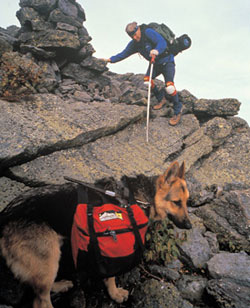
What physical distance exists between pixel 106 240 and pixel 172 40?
8098mm

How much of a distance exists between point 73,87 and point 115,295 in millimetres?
7374

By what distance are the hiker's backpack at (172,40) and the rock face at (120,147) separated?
2137mm

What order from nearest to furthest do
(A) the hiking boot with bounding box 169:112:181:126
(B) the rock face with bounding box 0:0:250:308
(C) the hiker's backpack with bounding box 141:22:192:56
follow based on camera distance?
(B) the rock face with bounding box 0:0:250:308 → (C) the hiker's backpack with bounding box 141:22:192:56 → (A) the hiking boot with bounding box 169:112:181:126

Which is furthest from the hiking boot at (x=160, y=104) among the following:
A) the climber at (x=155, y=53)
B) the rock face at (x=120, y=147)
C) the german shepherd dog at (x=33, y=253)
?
the german shepherd dog at (x=33, y=253)

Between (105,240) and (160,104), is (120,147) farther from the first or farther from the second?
(105,240)

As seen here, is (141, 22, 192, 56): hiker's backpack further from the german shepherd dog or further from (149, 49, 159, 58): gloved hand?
the german shepherd dog

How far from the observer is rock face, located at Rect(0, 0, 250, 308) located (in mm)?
3596

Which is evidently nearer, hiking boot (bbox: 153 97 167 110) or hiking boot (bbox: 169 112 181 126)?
hiking boot (bbox: 169 112 181 126)

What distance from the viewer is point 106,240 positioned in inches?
109

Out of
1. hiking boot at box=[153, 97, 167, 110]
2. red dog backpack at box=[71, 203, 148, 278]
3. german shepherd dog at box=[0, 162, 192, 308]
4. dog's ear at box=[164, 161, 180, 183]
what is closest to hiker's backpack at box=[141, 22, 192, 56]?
hiking boot at box=[153, 97, 167, 110]

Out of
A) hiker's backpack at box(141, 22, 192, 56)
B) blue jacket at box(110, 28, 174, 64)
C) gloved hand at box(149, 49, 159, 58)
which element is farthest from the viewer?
hiker's backpack at box(141, 22, 192, 56)

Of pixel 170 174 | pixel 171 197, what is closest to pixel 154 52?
pixel 170 174

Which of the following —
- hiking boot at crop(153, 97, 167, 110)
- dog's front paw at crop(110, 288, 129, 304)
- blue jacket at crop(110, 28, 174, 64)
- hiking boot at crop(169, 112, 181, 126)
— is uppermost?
blue jacket at crop(110, 28, 174, 64)

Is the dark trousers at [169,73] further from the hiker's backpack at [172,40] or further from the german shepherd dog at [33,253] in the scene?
the german shepherd dog at [33,253]
